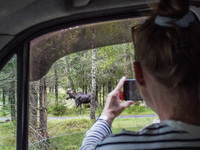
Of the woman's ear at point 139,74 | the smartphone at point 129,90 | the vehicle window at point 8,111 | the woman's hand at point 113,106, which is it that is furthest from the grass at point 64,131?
the woman's ear at point 139,74

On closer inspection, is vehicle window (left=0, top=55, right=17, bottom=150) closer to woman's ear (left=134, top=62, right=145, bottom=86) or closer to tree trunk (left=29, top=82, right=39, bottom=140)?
tree trunk (left=29, top=82, right=39, bottom=140)

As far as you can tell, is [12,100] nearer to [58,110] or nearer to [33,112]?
[33,112]

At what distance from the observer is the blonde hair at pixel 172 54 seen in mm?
674

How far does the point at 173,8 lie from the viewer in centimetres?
74

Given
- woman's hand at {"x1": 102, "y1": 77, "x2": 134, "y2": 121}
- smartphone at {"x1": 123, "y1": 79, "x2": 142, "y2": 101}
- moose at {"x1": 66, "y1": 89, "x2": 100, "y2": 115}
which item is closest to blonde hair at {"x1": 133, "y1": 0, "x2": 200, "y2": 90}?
woman's hand at {"x1": 102, "y1": 77, "x2": 134, "y2": 121}

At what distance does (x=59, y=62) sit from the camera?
1963 millimetres

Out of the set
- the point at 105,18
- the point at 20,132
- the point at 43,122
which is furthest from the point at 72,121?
the point at 105,18

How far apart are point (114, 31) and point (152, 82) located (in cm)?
115

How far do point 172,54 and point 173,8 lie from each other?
14 cm

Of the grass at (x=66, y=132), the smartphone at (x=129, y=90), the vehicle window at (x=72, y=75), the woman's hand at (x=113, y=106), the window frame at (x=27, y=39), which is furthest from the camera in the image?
the grass at (x=66, y=132)

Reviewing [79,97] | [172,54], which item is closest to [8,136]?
[79,97]

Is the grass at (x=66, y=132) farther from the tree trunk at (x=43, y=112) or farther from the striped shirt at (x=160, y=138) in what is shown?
the striped shirt at (x=160, y=138)

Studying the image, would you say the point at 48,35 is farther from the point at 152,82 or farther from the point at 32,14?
the point at 152,82

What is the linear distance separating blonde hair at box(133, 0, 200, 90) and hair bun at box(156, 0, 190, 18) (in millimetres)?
42
